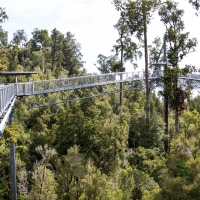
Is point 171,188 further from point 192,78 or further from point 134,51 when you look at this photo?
point 134,51

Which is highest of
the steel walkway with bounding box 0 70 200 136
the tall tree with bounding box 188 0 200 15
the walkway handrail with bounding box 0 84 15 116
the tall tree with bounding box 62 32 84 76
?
the tall tree with bounding box 62 32 84 76

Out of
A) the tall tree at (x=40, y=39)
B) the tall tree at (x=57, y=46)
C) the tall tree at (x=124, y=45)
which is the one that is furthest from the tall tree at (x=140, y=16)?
the tall tree at (x=40, y=39)

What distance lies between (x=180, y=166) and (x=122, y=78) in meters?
9.23

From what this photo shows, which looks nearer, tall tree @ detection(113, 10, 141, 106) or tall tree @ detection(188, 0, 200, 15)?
tall tree @ detection(188, 0, 200, 15)

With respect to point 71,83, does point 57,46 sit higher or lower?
higher

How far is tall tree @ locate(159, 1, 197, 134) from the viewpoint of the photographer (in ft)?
60.5

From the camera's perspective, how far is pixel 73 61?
46969 millimetres

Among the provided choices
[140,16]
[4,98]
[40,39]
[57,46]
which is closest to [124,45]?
[140,16]

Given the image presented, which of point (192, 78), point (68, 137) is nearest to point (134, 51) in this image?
point (192, 78)

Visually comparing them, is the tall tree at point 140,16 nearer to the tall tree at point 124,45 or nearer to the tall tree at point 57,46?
the tall tree at point 124,45

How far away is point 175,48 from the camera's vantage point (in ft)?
63.7

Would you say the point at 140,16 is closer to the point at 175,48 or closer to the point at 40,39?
the point at 175,48

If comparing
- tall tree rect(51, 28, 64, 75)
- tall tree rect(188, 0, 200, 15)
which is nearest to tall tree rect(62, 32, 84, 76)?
tall tree rect(51, 28, 64, 75)

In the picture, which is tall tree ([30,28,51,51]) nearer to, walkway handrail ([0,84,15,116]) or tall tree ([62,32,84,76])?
tall tree ([62,32,84,76])
